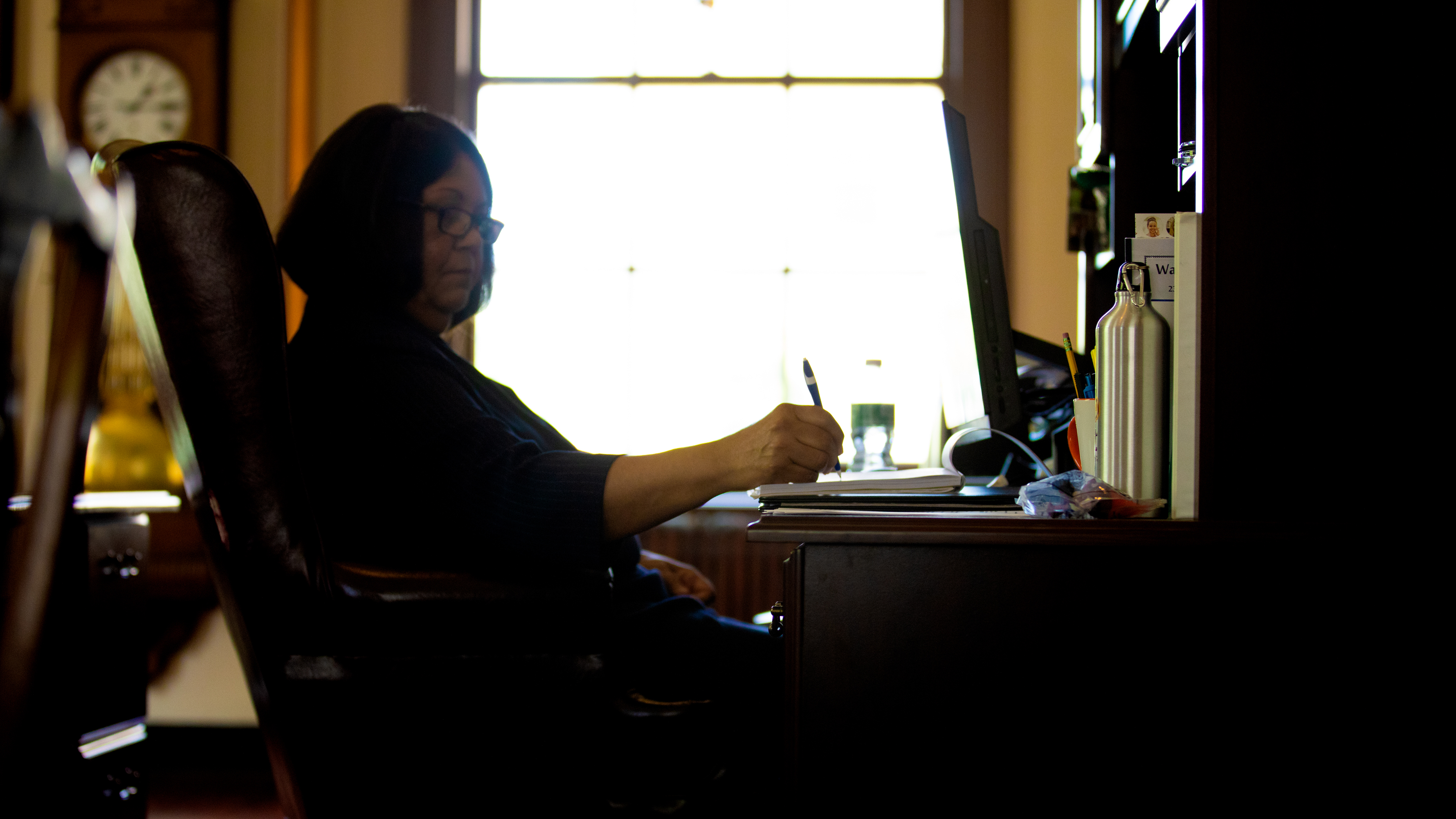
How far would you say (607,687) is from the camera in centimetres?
95

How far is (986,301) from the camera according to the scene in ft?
3.98

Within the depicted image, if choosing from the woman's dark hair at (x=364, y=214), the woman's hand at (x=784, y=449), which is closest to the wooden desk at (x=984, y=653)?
the woman's hand at (x=784, y=449)

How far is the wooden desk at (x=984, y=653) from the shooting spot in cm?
70

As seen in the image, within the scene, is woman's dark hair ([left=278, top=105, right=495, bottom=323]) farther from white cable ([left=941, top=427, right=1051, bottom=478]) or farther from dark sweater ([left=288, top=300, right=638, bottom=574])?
white cable ([left=941, top=427, right=1051, bottom=478])

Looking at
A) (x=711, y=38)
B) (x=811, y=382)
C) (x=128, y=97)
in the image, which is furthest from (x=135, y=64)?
(x=811, y=382)

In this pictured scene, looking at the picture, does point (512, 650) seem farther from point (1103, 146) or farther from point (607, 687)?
point (1103, 146)

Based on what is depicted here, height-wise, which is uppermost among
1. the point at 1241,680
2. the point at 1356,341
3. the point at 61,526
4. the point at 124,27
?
the point at 124,27

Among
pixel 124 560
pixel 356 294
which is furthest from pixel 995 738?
pixel 124 560

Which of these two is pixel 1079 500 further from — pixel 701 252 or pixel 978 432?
pixel 701 252

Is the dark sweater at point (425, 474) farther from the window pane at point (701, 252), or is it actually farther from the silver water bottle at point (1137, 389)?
the window pane at point (701, 252)

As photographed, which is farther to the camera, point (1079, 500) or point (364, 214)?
point (364, 214)

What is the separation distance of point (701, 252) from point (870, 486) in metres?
1.89

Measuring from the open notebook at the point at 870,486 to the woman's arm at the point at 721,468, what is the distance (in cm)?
5

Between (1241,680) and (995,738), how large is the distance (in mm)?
182
